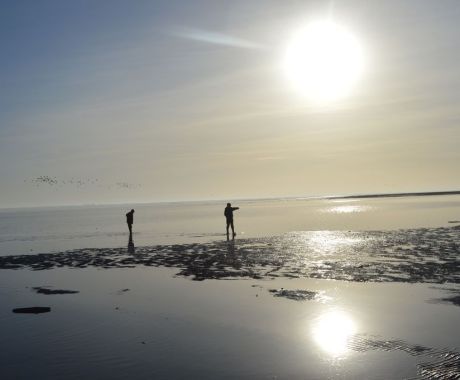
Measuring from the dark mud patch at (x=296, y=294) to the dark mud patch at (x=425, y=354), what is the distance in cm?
472

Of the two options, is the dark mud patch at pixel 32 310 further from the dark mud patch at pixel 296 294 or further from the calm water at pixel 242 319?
the dark mud patch at pixel 296 294

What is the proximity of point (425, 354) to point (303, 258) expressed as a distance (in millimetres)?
16432

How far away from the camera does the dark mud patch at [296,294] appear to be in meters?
16.9

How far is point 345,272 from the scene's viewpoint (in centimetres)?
2177

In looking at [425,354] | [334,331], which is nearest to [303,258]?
[334,331]

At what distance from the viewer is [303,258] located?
2706 centimetres

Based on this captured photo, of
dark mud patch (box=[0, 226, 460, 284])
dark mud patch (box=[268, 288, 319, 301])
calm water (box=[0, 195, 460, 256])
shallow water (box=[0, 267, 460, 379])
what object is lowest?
shallow water (box=[0, 267, 460, 379])

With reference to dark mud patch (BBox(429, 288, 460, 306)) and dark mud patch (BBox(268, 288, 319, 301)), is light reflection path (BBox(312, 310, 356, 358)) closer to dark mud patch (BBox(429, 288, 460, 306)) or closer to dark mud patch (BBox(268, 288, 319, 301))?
dark mud patch (BBox(268, 288, 319, 301))

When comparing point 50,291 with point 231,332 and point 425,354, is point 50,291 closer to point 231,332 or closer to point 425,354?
point 231,332

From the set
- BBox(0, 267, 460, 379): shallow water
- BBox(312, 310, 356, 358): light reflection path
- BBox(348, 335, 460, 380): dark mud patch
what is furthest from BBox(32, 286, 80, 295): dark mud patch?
BBox(348, 335, 460, 380): dark mud patch

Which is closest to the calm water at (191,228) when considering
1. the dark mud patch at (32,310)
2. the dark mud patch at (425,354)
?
the dark mud patch at (32,310)

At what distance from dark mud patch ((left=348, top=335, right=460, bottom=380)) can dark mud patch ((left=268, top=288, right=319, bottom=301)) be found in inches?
186

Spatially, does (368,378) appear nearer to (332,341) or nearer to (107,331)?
(332,341)

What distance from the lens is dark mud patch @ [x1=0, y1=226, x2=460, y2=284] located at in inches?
858
